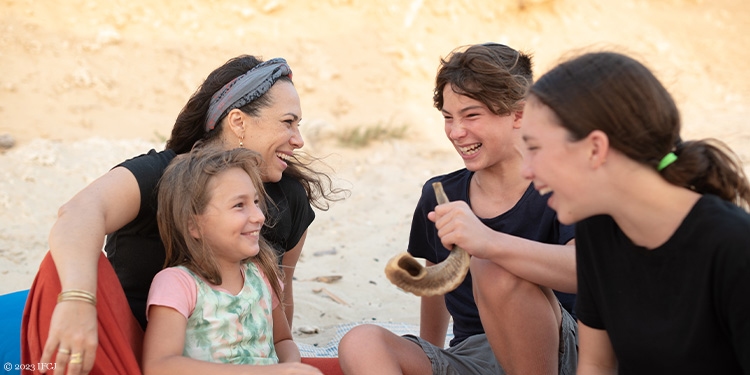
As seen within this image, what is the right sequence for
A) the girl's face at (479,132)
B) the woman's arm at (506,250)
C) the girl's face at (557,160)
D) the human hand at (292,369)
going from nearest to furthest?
the girl's face at (557,160) → the human hand at (292,369) → the woman's arm at (506,250) → the girl's face at (479,132)

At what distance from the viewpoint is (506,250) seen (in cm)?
271

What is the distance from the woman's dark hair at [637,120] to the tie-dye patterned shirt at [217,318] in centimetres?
135

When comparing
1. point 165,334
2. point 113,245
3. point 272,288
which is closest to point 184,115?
point 113,245

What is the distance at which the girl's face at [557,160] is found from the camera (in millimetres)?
2137

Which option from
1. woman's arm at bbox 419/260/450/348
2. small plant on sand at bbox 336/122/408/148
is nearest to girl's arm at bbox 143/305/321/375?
woman's arm at bbox 419/260/450/348

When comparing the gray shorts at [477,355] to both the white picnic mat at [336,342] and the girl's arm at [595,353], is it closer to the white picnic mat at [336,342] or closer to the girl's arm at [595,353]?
the girl's arm at [595,353]

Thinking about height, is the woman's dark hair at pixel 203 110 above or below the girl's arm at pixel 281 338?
above

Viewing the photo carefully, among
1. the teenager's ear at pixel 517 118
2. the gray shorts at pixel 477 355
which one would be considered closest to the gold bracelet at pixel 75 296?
the gray shorts at pixel 477 355

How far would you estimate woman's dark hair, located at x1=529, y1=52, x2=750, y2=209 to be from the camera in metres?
2.07

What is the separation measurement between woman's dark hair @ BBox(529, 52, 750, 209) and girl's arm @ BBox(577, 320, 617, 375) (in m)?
0.58

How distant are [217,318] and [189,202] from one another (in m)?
0.44

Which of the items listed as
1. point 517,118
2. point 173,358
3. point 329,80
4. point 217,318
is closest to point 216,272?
point 217,318

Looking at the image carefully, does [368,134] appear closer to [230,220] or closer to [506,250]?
[230,220]

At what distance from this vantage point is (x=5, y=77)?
794 centimetres
